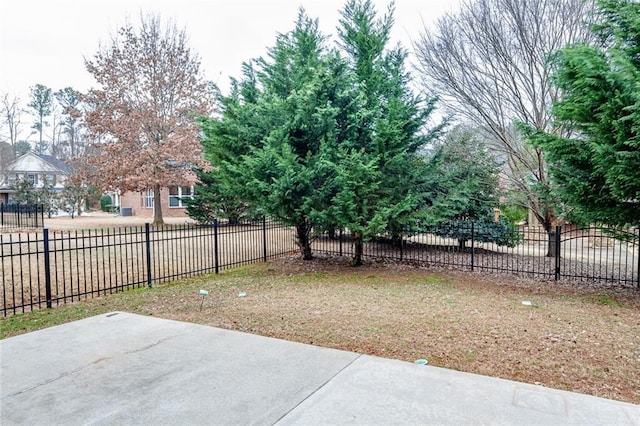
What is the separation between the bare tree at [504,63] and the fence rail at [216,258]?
164cm

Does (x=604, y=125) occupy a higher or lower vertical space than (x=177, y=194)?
higher

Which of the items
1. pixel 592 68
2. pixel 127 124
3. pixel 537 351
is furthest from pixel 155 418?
pixel 127 124

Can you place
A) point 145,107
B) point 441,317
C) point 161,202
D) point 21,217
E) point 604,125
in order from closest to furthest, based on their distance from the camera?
point 441,317, point 604,125, point 145,107, point 21,217, point 161,202

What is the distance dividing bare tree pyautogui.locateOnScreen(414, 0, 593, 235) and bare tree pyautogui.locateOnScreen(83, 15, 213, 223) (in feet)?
40.2

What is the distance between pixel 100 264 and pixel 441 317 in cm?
843

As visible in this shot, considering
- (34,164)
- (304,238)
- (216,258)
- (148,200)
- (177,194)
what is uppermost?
(34,164)

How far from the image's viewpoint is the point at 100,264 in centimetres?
1002

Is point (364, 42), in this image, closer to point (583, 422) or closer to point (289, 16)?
point (289, 16)

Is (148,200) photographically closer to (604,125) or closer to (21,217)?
(21,217)

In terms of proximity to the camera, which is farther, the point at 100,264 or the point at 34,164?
the point at 34,164

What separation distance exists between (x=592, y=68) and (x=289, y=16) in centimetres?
686

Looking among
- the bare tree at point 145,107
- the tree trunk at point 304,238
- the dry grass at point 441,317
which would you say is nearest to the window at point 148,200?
the bare tree at point 145,107

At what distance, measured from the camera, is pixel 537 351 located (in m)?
4.10

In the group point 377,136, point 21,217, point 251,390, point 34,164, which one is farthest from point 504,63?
point 34,164
